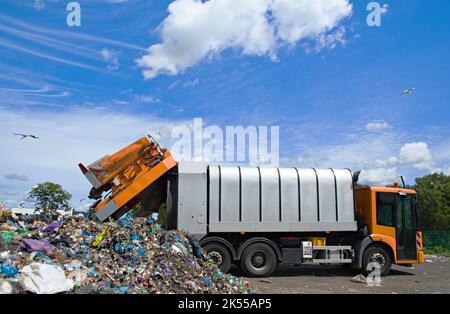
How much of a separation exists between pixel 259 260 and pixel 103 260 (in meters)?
4.60

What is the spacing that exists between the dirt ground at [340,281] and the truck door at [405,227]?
709mm

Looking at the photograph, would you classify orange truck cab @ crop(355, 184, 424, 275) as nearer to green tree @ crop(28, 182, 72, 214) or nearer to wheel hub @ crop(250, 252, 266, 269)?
wheel hub @ crop(250, 252, 266, 269)

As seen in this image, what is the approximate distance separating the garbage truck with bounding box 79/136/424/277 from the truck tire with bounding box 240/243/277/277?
0.03m

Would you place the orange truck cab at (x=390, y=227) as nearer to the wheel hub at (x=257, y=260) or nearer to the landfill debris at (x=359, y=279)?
the landfill debris at (x=359, y=279)

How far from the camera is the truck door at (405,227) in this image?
10.9 m

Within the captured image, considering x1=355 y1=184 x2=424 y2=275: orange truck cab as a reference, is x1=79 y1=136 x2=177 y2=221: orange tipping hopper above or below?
above

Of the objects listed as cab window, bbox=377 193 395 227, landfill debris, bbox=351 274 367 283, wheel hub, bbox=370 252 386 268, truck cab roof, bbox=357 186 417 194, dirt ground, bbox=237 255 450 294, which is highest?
truck cab roof, bbox=357 186 417 194

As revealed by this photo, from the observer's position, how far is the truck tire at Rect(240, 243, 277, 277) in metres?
10.2

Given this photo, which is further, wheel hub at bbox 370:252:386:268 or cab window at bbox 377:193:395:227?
cab window at bbox 377:193:395:227

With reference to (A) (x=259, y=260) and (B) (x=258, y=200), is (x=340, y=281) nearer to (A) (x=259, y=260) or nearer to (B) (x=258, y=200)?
(A) (x=259, y=260)

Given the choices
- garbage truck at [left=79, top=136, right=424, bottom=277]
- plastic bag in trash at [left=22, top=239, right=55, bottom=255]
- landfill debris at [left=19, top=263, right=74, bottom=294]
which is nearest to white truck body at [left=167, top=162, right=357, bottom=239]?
garbage truck at [left=79, top=136, right=424, bottom=277]

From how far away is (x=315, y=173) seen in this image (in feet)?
35.7
